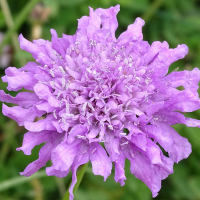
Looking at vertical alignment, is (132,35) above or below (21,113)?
above

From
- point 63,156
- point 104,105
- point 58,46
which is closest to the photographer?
point 63,156

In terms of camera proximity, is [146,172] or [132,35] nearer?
[146,172]

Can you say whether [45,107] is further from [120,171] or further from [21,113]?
[120,171]

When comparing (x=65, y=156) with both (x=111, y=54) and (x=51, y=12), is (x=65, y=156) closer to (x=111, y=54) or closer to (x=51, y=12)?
(x=111, y=54)

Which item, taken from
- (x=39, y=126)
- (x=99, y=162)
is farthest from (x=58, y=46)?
(x=99, y=162)

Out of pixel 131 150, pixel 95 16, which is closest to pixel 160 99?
pixel 131 150

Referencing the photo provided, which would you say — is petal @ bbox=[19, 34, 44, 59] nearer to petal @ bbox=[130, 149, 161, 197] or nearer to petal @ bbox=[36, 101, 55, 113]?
petal @ bbox=[36, 101, 55, 113]

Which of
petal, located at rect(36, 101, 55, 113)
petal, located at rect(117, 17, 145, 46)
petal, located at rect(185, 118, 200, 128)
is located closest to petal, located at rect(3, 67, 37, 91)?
petal, located at rect(36, 101, 55, 113)
